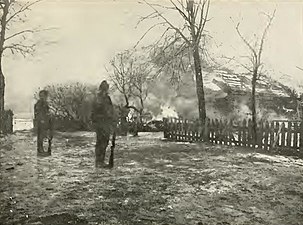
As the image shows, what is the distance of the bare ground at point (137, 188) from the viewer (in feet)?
5.56

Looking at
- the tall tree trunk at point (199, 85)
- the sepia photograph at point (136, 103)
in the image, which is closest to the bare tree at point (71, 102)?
the sepia photograph at point (136, 103)

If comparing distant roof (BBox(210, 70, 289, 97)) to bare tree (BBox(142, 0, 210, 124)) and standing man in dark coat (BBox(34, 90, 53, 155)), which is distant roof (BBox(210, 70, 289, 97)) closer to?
bare tree (BBox(142, 0, 210, 124))

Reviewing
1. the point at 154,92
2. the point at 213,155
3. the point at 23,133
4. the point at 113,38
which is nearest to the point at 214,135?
the point at 213,155

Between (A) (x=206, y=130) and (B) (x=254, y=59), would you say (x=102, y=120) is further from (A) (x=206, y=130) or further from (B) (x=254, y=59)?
(B) (x=254, y=59)

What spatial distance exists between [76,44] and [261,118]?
6.53ft

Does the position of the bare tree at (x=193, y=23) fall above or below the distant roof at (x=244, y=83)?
above

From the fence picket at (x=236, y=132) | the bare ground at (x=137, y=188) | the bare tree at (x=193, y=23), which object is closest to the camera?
the bare ground at (x=137, y=188)

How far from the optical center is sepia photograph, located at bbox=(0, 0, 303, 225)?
181 cm

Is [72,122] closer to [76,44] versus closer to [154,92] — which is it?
[76,44]

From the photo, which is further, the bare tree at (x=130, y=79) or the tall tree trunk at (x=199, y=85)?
the tall tree trunk at (x=199, y=85)

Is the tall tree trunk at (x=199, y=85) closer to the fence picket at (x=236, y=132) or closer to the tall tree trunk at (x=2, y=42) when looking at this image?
the fence picket at (x=236, y=132)

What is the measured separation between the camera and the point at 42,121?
1887 mm

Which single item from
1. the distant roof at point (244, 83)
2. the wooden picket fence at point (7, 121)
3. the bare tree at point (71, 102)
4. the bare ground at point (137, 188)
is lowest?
the bare ground at point (137, 188)

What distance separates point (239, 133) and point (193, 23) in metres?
1.20
